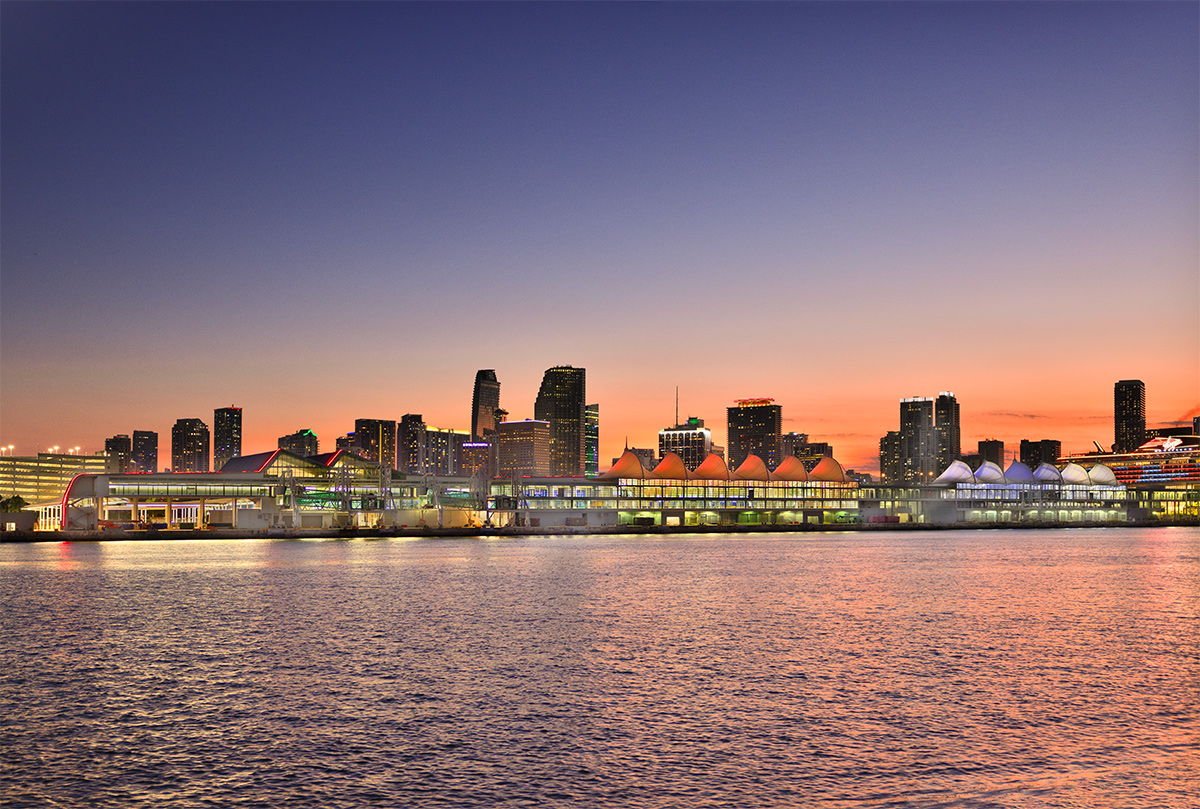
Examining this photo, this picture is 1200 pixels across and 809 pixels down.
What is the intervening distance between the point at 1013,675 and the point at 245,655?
21127 millimetres

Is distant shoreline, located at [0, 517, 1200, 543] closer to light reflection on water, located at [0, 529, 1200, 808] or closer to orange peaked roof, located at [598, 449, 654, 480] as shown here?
orange peaked roof, located at [598, 449, 654, 480]

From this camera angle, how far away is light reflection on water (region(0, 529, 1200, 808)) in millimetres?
16797

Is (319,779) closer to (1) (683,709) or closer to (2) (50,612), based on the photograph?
(1) (683,709)

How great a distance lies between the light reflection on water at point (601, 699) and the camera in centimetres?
1680

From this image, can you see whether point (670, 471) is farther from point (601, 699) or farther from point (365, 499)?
point (601, 699)

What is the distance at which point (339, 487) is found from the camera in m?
166

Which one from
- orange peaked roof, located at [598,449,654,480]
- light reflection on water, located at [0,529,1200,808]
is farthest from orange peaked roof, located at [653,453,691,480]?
light reflection on water, located at [0,529,1200,808]

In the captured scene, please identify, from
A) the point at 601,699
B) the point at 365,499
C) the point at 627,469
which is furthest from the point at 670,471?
the point at 601,699

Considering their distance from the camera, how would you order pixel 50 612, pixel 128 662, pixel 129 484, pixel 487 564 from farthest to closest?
pixel 129 484 → pixel 487 564 → pixel 50 612 → pixel 128 662

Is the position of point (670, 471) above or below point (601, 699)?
above

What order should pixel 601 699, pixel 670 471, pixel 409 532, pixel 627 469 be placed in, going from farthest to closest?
pixel 670 471, pixel 627 469, pixel 409 532, pixel 601 699

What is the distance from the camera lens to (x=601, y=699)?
23719mm

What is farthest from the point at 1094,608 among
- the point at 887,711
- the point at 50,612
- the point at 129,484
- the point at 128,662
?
the point at 129,484

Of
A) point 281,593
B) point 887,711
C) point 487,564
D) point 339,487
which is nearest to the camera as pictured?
point 887,711
